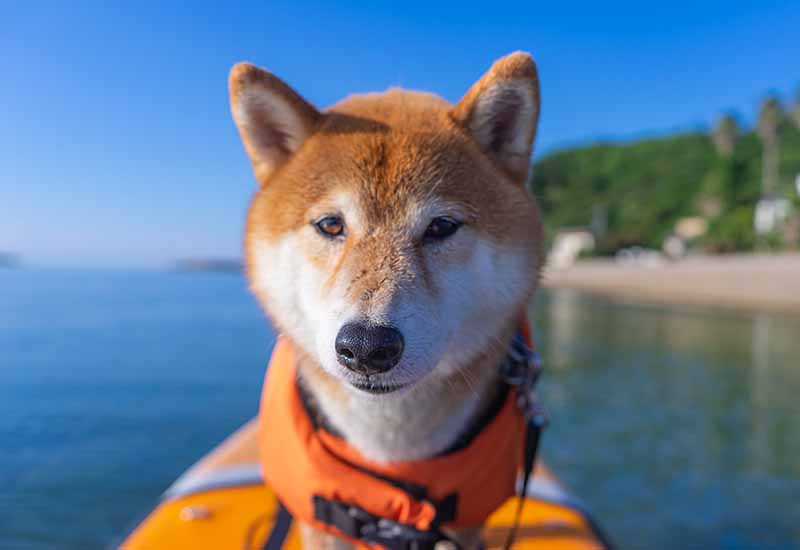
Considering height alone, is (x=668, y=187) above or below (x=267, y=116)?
above

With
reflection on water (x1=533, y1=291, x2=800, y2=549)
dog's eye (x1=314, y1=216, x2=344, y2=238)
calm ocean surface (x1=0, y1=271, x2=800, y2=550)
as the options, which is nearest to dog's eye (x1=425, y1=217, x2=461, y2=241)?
dog's eye (x1=314, y1=216, x2=344, y2=238)

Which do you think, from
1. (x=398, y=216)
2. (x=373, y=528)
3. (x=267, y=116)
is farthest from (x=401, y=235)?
(x=373, y=528)

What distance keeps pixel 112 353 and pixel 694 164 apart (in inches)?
3604

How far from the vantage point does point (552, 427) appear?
9.05 m

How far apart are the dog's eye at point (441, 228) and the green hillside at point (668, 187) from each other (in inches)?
1868

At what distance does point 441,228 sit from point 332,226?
1.23ft

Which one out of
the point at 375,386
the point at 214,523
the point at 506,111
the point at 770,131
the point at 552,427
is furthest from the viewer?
the point at 770,131

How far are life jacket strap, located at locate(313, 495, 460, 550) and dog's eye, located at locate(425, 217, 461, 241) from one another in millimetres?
996

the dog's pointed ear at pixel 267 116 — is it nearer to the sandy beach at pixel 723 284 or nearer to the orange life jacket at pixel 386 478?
the orange life jacket at pixel 386 478

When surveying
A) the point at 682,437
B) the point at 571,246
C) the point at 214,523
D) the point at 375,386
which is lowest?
the point at 571,246

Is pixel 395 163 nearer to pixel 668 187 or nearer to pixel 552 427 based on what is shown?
pixel 552 427

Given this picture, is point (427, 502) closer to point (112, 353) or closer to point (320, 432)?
point (320, 432)

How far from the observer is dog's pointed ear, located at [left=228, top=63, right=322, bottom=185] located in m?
2.02

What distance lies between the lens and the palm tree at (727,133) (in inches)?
2963
